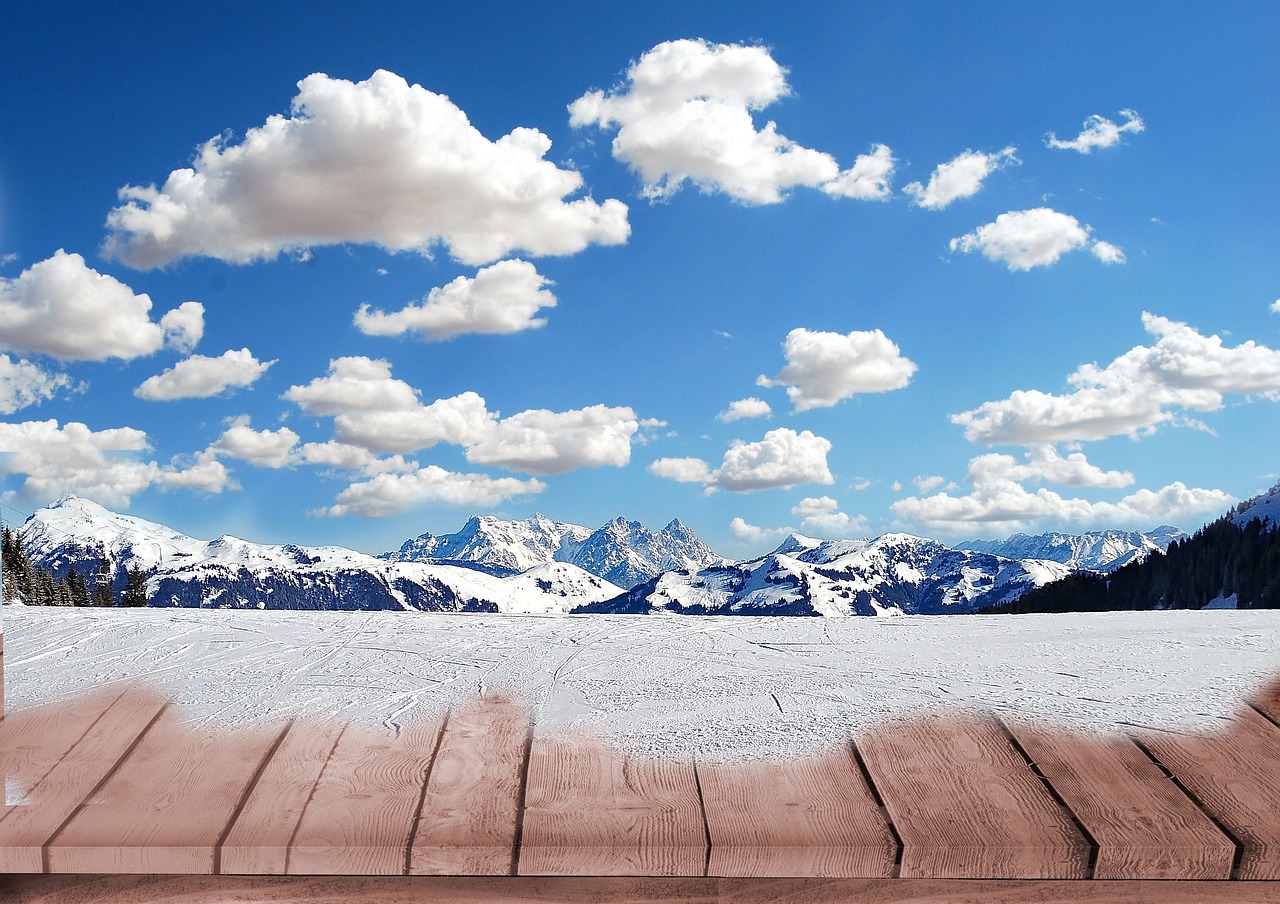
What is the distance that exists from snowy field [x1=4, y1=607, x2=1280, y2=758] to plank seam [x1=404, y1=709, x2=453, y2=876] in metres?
0.07

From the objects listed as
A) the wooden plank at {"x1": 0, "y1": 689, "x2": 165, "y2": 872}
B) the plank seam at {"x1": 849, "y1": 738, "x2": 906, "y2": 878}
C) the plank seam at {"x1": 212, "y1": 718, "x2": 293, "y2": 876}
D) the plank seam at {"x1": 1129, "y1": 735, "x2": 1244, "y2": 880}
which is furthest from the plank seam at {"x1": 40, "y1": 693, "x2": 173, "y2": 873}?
the plank seam at {"x1": 1129, "y1": 735, "x2": 1244, "y2": 880}

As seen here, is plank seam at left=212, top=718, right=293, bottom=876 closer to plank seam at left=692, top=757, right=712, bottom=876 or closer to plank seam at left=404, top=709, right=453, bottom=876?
plank seam at left=404, top=709, right=453, bottom=876

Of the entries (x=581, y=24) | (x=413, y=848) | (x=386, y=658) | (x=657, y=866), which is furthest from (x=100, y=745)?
(x=581, y=24)

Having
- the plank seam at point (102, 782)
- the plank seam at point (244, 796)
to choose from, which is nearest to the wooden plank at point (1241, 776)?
the plank seam at point (244, 796)

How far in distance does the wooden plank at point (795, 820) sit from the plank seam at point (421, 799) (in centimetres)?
48

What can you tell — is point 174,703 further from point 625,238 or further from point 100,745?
point 625,238

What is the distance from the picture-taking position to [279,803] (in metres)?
1.62

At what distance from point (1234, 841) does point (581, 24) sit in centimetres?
220

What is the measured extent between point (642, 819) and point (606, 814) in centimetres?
6

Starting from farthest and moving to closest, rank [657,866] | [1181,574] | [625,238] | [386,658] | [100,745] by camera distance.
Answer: [1181,574] → [625,238] → [386,658] → [100,745] → [657,866]

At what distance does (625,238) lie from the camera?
2521mm

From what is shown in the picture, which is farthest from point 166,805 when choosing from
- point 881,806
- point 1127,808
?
point 1127,808

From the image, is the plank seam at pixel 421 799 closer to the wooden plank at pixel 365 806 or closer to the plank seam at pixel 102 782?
the wooden plank at pixel 365 806

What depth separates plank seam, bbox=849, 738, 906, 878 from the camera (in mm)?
1523
